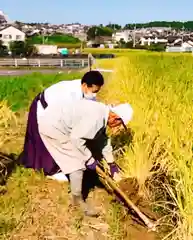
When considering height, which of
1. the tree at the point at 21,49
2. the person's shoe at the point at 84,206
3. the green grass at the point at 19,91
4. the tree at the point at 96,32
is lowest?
the tree at the point at 96,32

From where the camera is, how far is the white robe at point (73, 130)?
3.68 meters

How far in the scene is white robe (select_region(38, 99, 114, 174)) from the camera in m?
3.68

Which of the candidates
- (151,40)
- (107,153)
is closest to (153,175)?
(107,153)

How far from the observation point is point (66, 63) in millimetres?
35375

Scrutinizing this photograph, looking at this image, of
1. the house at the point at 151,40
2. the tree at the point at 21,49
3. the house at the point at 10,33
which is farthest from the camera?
the house at the point at 151,40

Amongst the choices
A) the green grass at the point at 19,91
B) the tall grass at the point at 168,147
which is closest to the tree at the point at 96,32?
the green grass at the point at 19,91

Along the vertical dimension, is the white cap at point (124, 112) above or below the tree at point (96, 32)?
above

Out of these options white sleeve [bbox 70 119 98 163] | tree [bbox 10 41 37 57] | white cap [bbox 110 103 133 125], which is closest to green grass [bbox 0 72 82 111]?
white cap [bbox 110 103 133 125]

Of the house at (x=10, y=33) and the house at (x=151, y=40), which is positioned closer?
the house at (x=10, y=33)

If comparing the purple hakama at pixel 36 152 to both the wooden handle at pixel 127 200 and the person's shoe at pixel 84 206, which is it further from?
the wooden handle at pixel 127 200

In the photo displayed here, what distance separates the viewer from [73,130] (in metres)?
3.74

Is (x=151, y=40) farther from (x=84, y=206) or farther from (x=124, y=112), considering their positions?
(x=84, y=206)

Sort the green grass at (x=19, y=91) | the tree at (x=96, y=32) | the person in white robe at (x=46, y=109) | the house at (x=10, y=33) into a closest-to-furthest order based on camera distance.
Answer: the person in white robe at (x=46, y=109) → the green grass at (x=19, y=91) → the house at (x=10, y=33) → the tree at (x=96, y=32)

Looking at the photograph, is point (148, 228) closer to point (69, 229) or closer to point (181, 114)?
point (69, 229)
